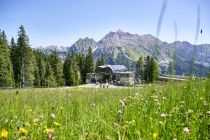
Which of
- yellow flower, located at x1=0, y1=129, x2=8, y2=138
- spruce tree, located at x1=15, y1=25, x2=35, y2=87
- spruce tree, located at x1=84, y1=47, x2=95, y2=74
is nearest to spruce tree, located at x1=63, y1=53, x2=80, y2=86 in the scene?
spruce tree, located at x1=84, y1=47, x2=95, y2=74

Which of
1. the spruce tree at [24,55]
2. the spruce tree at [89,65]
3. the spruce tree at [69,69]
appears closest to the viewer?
the spruce tree at [24,55]

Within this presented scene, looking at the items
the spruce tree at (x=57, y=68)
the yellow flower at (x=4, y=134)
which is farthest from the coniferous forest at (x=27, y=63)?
the yellow flower at (x=4, y=134)

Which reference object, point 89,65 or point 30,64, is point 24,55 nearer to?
point 30,64

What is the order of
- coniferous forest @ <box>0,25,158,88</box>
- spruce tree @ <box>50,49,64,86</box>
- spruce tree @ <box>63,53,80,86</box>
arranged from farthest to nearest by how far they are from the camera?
spruce tree @ <box>63,53,80,86</box>, spruce tree @ <box>50,49,64,86</box>, coniferous forest @ <box>0,25,158,88</box>

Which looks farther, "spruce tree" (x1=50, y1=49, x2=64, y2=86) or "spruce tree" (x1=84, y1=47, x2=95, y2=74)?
"spruce tree" (x1=84, y1=47, x2=95, y2=74)

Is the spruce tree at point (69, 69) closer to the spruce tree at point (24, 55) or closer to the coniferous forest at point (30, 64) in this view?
the coniferous forest at point (30, 64)

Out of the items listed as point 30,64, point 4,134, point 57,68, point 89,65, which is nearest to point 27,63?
point 30,64

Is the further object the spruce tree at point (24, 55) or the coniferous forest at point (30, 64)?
the spruce tree at point (24, 55)

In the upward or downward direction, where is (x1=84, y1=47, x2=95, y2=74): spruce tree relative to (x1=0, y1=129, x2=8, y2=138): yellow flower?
upward

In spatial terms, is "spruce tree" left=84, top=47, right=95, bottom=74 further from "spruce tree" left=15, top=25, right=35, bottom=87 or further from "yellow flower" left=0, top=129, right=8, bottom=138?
"yellow flower" left=0, top=129, right=8, bottom=138

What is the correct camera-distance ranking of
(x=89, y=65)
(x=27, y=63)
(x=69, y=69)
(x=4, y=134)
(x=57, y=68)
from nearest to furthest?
(x=4, y=134)
(x=27, y=63)
(x=57, y=68)
(x=69, y=69)
(x=89, y=65)

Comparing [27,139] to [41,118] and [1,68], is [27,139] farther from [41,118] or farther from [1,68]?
[1,68]

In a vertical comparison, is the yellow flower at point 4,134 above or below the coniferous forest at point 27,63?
below

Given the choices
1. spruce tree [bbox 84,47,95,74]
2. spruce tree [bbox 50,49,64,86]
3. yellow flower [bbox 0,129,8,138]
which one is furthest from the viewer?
spruce tree [bbox 84,47,95,74]
